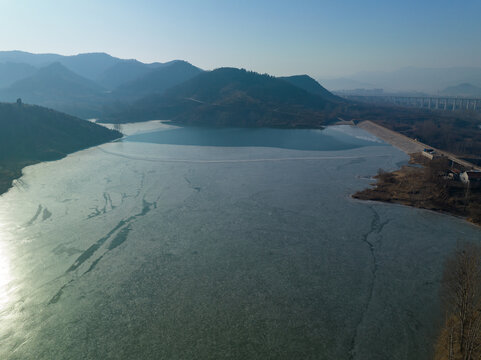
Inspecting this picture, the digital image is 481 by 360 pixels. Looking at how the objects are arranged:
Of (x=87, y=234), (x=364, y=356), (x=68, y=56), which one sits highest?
(x=68, y=56)

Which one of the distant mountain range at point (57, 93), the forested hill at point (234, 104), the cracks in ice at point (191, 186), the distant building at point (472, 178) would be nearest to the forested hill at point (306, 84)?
the forested hill at point (234, 104)

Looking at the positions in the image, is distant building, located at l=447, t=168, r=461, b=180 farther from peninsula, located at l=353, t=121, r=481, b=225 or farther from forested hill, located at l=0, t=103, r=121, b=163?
forested hill, located at l=0, t=103, r=121, b=163

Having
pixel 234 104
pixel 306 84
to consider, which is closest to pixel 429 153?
pixel 234 104

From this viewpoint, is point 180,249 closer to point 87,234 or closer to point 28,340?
point 87,234

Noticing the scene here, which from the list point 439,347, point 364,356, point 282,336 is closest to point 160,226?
point 282,336

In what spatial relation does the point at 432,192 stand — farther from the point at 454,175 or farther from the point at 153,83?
the point at 153,83

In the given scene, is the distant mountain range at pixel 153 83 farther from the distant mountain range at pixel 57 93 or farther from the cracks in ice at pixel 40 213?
the cracks in ice at pixel 40 213
